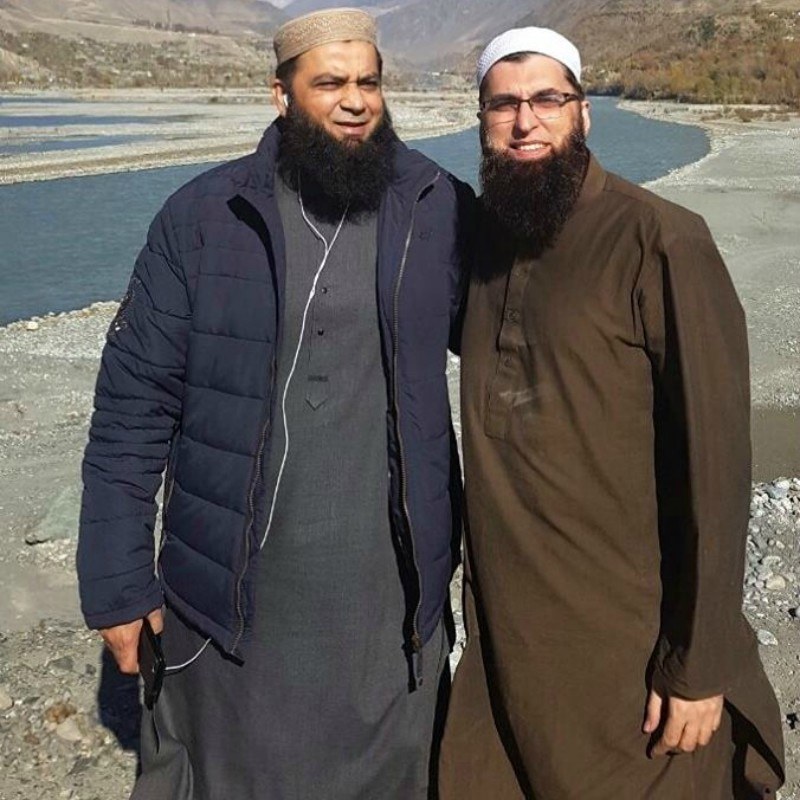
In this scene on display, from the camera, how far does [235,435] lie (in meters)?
1.91

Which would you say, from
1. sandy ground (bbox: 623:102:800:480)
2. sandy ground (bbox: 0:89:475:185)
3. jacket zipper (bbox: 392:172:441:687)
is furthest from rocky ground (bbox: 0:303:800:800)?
sandy ground (bbox: 0:89:475:185)

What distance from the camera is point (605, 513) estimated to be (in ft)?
6.05

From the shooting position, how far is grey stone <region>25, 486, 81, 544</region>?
442 cm

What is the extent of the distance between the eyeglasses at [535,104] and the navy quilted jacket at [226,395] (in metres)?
0.18

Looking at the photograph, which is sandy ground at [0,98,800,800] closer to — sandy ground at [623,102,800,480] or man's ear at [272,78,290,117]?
sandy ground at [623,102,800,480]

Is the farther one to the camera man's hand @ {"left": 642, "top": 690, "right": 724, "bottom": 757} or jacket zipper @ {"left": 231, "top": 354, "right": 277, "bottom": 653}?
jacket zipper @ {"left": 231, "top": 354, "right": 277, "bottom": 653}

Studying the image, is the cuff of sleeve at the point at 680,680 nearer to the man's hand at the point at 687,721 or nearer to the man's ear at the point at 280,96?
the man's hand at the point at 687,721

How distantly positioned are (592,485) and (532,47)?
820 mm

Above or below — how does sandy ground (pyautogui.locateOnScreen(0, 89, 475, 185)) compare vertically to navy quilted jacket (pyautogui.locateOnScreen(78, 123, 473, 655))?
below

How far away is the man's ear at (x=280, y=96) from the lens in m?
2.04

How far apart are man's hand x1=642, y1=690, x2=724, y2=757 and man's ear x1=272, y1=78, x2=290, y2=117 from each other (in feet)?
4.37

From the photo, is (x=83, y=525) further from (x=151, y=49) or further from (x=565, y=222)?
(x=151, y=49)

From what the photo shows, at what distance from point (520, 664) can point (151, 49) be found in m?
105

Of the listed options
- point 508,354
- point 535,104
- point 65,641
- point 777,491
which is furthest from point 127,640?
point 777,491
